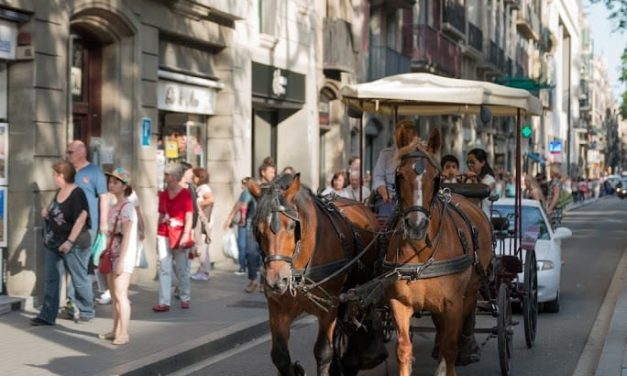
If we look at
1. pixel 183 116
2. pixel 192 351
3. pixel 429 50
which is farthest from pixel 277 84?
pixel 429 50

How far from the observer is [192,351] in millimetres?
10781

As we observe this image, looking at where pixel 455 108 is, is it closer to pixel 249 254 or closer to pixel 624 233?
pixel 249 254

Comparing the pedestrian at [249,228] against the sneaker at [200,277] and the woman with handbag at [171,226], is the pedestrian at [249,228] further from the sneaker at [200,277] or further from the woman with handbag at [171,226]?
the woman with handbag at [171,226]

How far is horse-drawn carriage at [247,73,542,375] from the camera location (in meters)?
7.25

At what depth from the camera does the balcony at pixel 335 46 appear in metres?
26.5

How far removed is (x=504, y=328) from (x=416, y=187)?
9.28 ft

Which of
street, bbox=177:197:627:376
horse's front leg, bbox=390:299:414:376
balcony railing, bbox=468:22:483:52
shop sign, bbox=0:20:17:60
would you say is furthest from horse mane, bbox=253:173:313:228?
balcony railing, bbox=468:22:483:52

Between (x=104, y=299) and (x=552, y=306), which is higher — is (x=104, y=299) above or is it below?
above

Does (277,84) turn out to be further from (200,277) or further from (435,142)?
(435,142)

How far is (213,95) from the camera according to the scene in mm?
20375

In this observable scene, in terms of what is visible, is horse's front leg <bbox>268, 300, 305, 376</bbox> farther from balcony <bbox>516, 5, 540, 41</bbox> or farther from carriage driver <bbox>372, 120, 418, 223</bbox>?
balcony <bbox>516, 5, 540, 41</bbox>

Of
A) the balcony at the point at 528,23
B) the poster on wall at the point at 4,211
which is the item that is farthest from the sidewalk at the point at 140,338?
the balcony at the point at 528,23

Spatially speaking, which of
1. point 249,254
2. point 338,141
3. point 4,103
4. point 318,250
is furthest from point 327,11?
point 318,250

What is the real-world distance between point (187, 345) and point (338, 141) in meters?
17.5
